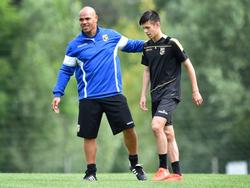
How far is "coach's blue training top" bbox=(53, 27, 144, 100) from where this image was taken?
41.6 feet

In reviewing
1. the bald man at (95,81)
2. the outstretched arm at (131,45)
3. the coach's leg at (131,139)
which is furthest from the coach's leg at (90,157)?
the outstretched arm at (131,45)

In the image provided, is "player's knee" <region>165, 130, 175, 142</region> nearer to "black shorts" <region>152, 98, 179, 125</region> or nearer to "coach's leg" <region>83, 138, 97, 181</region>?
"black shorts" <region>152, 98, 179, 125</region>

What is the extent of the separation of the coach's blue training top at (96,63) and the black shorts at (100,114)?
81 mm

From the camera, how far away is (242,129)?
46.1 metres

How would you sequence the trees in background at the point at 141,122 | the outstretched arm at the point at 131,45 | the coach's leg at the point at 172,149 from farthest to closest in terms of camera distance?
the trees in background at the point at 141,122 → the outstretched arm at the point at 131,45 → the coach's leg at the point at 172,149

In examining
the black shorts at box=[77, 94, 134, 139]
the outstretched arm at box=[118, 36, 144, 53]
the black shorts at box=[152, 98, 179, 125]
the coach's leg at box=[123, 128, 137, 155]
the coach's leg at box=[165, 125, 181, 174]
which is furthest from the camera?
the outstretched arm at box=[118, 36, 144, 53]

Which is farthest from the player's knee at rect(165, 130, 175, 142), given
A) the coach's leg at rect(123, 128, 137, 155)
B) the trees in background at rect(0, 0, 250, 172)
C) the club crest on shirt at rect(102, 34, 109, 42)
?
the trees in background at rect(0, 0, 250, 172)

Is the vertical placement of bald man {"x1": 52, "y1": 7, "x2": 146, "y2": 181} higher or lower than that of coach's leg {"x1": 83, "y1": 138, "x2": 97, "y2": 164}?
higher

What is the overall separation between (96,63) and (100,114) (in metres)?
0.68

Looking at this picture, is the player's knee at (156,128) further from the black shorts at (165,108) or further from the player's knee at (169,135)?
the player's knee at (169,135)

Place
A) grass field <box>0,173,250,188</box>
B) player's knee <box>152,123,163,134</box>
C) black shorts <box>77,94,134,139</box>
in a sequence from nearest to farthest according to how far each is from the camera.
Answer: grass field <box>0,173,250,188</box> < player's knee <box>152,123,163,134</box> < black shorts <box>77,94,134,139</box>

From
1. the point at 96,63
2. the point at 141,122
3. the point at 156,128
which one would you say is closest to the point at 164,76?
the point at 156,128

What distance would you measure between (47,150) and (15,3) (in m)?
10.8

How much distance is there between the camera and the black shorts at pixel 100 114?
12766 millimetres
